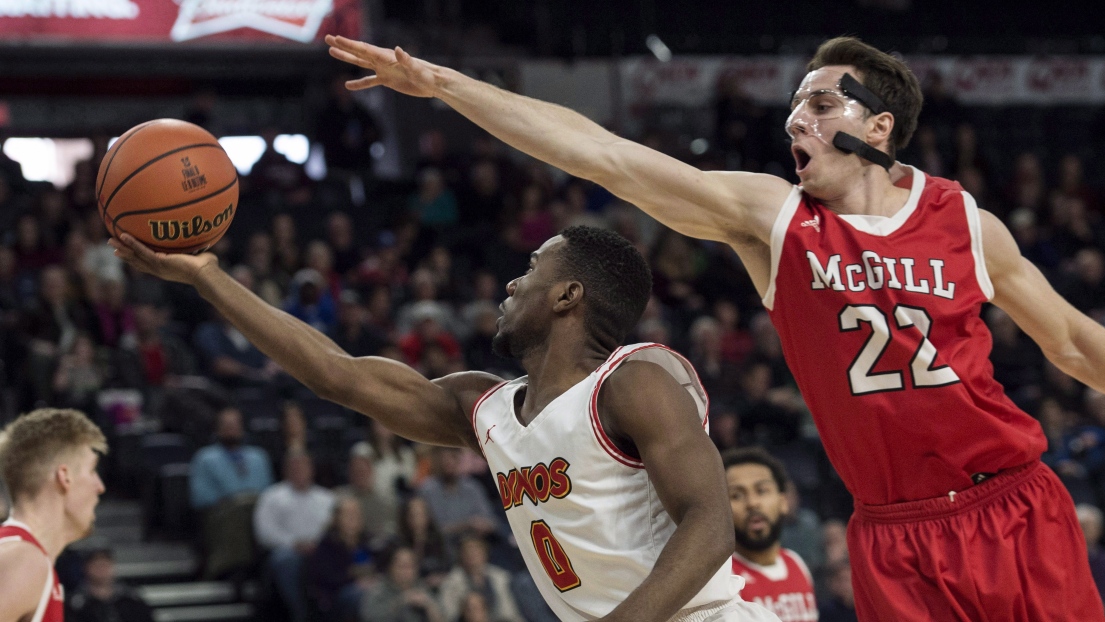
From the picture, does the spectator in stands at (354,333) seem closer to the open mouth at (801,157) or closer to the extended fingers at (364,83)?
the extended fingers at (364,83)

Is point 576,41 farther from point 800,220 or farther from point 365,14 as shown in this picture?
point 800,220

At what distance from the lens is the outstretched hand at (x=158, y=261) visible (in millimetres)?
3398

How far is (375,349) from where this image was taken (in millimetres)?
10781

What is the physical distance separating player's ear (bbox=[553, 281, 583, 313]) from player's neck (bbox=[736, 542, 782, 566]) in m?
2.39

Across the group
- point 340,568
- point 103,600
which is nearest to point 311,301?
point 340,568

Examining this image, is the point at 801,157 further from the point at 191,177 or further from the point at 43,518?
the point at 43,518

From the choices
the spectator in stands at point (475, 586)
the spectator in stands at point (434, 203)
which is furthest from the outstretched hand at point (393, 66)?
the spectator in stands at point (434, 203)

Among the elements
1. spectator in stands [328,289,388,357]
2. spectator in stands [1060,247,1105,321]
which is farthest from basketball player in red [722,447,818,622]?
spectator in stands [1060,247,1105,321]

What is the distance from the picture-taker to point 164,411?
10.0 metres

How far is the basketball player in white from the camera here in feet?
9.50

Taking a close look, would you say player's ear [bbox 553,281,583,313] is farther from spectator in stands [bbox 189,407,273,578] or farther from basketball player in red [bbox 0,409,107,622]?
spectator in stands [bbox 189,407,273,578]

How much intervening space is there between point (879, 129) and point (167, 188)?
6.17ft

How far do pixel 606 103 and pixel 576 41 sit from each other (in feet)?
3.85

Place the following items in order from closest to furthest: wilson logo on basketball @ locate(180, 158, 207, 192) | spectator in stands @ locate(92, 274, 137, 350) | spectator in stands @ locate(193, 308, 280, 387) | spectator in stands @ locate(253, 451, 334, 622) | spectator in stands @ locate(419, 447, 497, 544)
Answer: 1. wilson logo on basketball @ locate(180, 158, 207, 192)
2. spectator in stands @ locate(253, 451, 334, 622)
3. spectator in stands @ locate(419, 447, 497, 544)
4. spectator in stands @ locate(92, 274, 137, 350)
5. spectator in stands @ locate(193, 308, 280, 387)
